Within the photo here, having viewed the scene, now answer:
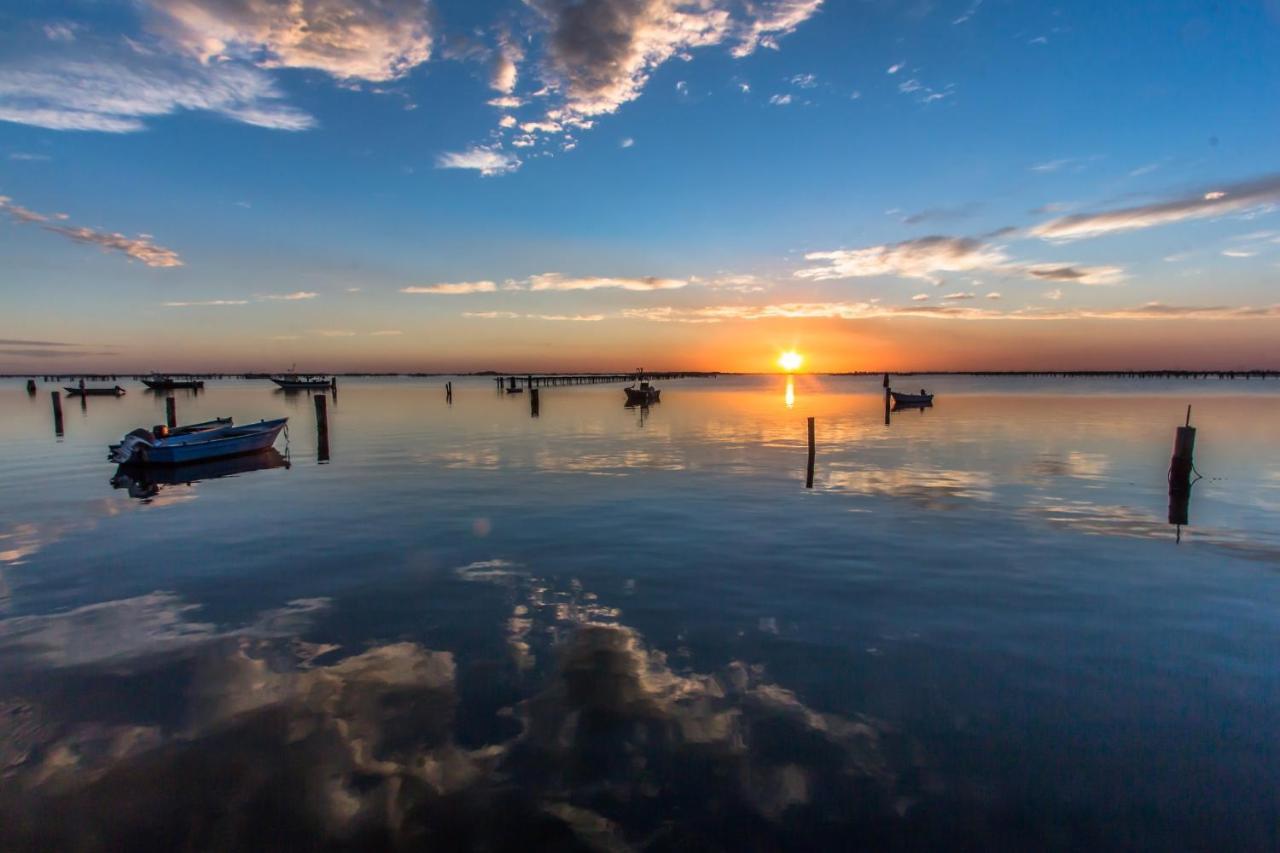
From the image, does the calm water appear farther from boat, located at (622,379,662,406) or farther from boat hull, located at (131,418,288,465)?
boat, located at (622,379,662,406)

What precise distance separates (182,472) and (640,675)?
87.1 feet

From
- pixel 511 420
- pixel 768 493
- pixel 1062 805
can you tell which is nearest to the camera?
pixel 1062 805

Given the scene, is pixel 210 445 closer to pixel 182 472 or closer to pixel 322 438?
pixel 182 472

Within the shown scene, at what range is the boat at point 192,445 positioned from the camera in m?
26.5

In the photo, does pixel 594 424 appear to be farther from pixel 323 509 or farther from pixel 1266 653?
pixel 1266 653

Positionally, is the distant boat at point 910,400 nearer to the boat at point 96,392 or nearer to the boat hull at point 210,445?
the boat hull at point 210,445

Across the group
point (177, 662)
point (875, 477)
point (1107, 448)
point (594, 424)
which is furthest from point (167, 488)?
point (1107, 448)

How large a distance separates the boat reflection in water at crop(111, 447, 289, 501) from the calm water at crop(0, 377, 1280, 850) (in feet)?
13.2

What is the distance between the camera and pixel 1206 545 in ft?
48.3

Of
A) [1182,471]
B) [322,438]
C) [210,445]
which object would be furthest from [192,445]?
[1182,471]

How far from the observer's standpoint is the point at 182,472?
87.3ft

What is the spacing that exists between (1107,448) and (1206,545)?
2137 centimetres

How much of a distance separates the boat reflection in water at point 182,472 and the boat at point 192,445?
28 centimetres

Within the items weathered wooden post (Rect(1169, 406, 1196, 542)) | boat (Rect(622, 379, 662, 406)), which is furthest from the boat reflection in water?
boat (Rect(622, 379, 662, 406))
